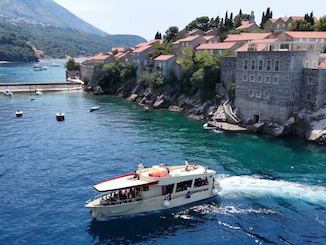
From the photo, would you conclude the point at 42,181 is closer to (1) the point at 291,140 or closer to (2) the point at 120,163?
(2) the point at 120,163

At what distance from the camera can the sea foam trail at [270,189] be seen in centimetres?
4573

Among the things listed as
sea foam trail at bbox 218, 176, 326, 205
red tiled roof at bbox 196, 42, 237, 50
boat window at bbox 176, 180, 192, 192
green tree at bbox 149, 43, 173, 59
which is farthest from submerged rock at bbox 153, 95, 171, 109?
boat window at bbox 176, 180, 192, 192

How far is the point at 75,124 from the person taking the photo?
282 feet

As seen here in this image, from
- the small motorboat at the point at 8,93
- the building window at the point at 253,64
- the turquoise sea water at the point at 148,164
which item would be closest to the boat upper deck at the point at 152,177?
the turquoise sea water at the point at 148,164

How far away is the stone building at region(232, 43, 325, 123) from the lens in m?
70.2

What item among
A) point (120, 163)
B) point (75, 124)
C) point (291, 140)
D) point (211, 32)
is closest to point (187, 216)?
point (120, 163)

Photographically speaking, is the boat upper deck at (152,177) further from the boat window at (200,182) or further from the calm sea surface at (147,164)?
the calm sea surface at (147,164)

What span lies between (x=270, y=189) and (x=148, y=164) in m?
16.8

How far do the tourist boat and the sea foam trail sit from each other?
9.90 feet

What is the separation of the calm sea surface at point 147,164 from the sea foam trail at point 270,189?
0.11 meters

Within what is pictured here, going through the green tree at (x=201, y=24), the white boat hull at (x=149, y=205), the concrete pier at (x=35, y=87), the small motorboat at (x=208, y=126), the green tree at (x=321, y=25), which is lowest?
the white boat hull at (x=149, y=205)

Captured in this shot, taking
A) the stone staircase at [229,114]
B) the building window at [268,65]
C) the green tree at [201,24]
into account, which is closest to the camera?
the building window at [268,65]

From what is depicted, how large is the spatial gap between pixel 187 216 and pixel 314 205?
1330 centimetres

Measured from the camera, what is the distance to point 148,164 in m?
56.5
